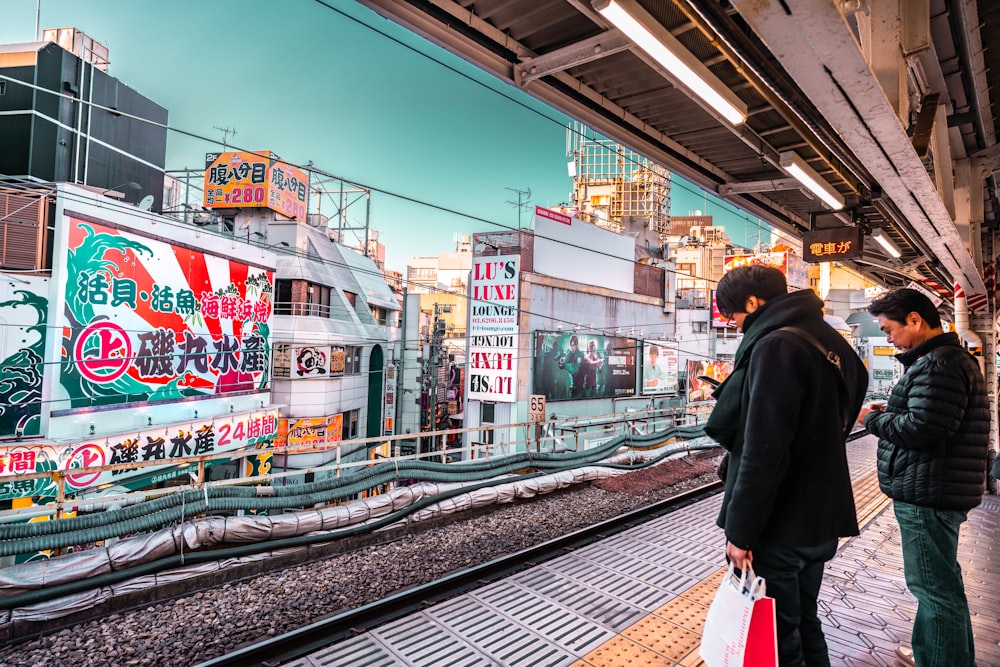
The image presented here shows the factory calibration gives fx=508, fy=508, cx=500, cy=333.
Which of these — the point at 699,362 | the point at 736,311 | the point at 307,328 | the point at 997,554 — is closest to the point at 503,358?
the point at 307,328

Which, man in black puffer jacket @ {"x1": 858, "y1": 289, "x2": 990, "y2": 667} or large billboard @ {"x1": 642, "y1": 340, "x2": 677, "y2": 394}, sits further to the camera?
large billboard @ {"x1": 642, "y1": 340, "x2": 677, "y2": 394}

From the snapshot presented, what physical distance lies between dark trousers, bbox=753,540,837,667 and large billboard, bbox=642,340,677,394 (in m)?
26.6

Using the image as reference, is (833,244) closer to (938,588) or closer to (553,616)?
(938,588)

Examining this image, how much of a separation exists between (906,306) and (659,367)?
27.4 meters

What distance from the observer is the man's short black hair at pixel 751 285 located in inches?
93.0

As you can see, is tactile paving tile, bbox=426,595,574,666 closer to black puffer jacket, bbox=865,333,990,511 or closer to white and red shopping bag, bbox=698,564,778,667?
white and red shopping bag, bbox=698,564,778,667

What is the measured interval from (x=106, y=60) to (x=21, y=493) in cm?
1625

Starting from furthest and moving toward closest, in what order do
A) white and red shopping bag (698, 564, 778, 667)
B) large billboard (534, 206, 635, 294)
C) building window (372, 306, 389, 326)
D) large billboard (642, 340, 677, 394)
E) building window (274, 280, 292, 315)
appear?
building window (372, 306, 389, 326) < large billboard (642, 340, 677, 394) < building window (274, 280, 292, 315) < large billboard (534, 206, 635, 294) < white and red shopping bag (698, 564, 778, 667)

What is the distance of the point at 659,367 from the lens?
95.9 feet

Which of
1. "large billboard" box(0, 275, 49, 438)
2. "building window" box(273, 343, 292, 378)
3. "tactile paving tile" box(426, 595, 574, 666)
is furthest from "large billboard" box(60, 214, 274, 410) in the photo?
"tactile paving tile" box(426, 595, 574, 666)

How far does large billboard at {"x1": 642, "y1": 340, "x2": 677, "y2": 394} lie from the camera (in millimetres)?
28219

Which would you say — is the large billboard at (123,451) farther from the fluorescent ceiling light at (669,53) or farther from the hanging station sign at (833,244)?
the hanging station sign at (833,244)

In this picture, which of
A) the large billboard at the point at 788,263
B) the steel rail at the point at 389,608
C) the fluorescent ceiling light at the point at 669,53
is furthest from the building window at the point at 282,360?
the large billboard at the point at 788,263

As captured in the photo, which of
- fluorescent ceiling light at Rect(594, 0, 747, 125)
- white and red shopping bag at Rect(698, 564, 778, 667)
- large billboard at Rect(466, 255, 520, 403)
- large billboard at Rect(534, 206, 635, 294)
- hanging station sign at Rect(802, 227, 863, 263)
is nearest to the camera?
white and red shopping bag at Rect(698, 564, 778, 667)
